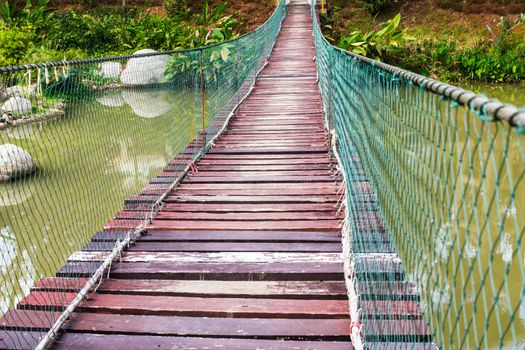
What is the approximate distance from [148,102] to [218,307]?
233 cm

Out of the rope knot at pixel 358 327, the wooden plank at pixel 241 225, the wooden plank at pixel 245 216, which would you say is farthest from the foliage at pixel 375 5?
the rope knot at pixel 358 327

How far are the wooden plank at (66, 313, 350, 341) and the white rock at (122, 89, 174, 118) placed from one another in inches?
66.4

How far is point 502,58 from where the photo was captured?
13430mm

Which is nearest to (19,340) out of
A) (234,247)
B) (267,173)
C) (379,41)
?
(234,247)

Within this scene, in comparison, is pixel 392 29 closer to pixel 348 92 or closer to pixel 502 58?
pixel 502 58

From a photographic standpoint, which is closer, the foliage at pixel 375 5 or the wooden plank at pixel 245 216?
the wooden plank at pixel 245 216

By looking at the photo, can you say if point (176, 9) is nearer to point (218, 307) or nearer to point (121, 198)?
point (121, 198)

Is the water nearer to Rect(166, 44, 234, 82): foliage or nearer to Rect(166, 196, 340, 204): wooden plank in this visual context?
Rect(166, 196, 340, 204): wooden plank

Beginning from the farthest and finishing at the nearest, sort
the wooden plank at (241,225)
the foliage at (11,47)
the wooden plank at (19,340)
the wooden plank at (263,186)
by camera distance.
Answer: the foliage at (11,47) < the wooden plank at (263,186) < the wooden plank at (241,225) < the wooden plank at (19,340)

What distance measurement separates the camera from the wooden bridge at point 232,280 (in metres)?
2.18

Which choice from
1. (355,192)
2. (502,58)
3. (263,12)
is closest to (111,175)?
(355,192)

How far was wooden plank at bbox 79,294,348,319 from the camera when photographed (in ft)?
7.59

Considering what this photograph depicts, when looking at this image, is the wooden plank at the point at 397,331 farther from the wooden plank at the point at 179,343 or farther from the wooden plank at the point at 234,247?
the wooden plank at the point at 234,247

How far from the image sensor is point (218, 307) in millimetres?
2379
